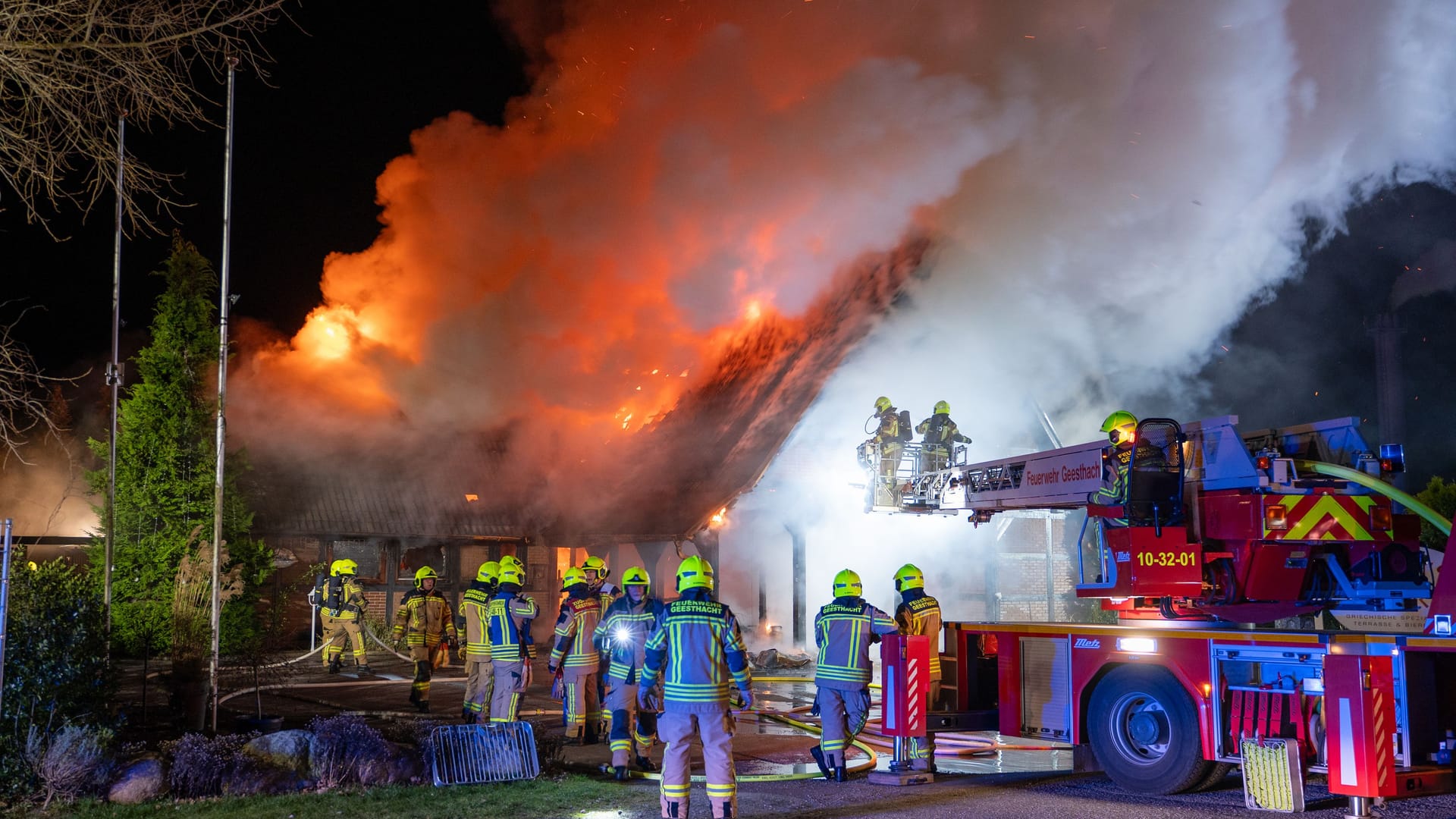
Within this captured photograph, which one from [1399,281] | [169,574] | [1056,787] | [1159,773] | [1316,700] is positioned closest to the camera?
[1316,700]

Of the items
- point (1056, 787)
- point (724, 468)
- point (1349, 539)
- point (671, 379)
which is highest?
point (671, 379)

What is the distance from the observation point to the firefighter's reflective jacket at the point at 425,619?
44.6 feet

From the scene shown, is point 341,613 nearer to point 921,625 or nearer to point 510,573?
point 510,573

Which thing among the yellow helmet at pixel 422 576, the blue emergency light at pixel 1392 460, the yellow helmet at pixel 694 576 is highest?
the blue emergency light at pixel 1392 460

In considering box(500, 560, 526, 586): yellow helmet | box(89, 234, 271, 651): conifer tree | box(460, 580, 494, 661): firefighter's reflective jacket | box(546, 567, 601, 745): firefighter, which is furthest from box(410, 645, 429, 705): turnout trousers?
box(89, 234, 271, 651): conifer tree

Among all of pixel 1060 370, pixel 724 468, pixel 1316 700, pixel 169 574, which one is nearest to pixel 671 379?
pixel 724 468

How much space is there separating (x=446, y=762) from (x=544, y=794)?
2.79 feet

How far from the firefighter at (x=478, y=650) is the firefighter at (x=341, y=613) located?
5.95 m

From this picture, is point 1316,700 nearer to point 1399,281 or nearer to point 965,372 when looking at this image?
point 965,372

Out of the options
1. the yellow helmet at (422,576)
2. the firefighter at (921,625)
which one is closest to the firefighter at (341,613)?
the yellow helmet at (422,576)

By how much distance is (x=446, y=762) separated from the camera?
8.37 metres

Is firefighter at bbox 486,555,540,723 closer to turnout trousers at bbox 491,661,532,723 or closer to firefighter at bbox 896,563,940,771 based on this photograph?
turnout trousers at bbox 491,661,532,723

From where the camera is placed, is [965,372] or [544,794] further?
[965,372]

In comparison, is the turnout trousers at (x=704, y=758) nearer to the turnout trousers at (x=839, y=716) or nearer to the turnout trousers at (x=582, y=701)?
the turnout trousers at (x=839, y=716)
